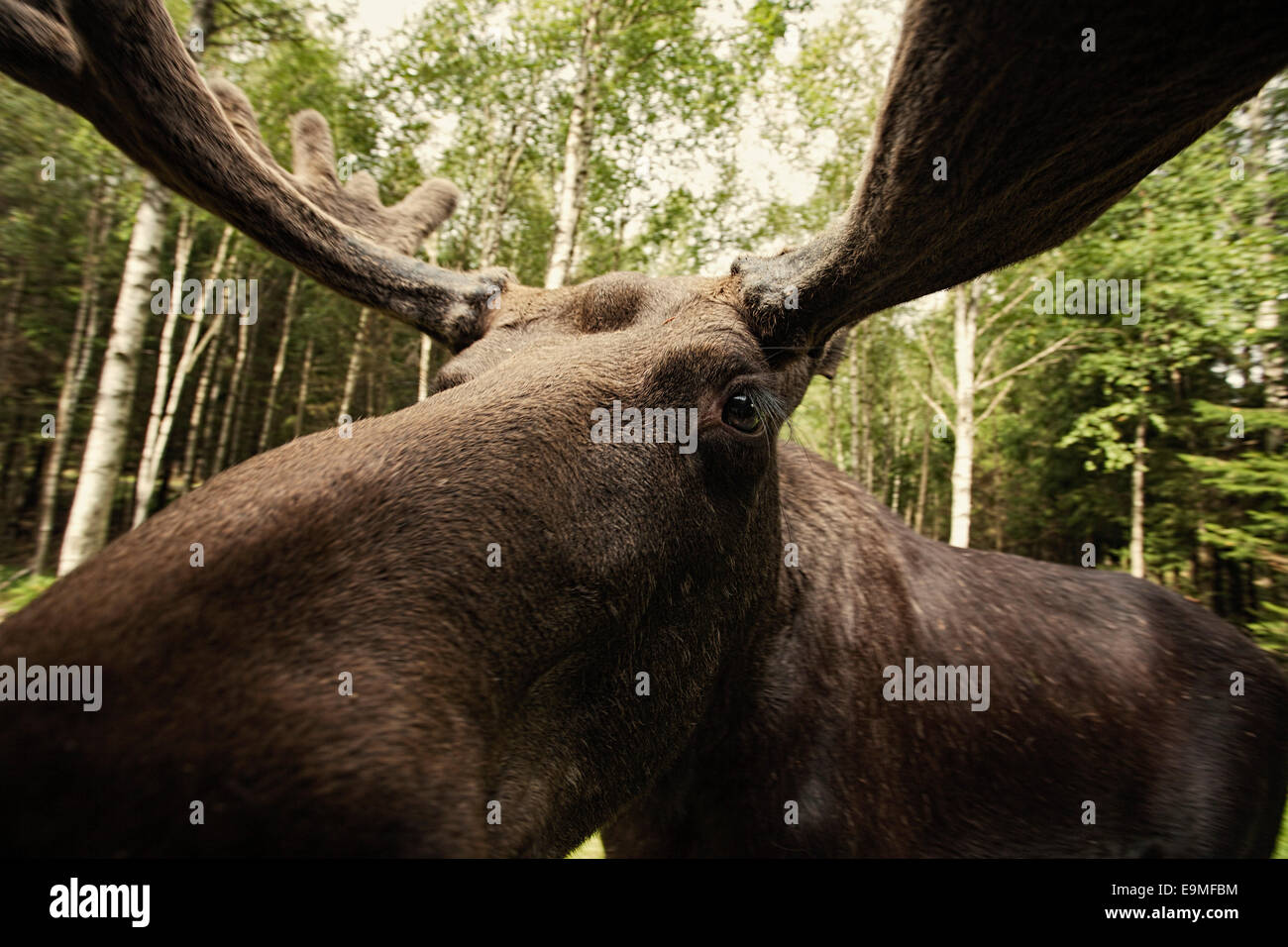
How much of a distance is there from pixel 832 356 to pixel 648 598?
5.40ft

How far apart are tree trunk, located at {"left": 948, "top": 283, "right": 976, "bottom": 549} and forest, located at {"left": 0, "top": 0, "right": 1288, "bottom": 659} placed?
0.23 ft

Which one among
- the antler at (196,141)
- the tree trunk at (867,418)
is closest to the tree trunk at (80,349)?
the antler at (196,141)

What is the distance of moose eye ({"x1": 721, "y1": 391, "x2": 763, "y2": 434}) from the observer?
2.08 meters

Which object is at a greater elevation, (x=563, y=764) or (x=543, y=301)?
(x=543, y=301)

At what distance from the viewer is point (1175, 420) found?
14062mm

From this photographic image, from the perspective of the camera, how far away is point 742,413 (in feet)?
6.86

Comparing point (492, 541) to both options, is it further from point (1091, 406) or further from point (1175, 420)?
point (1091, 406)

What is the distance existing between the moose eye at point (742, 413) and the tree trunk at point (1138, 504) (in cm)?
1508

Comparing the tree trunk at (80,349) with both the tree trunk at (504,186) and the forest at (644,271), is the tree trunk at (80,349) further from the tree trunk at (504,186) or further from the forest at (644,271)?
the tree trunk at (504,186)

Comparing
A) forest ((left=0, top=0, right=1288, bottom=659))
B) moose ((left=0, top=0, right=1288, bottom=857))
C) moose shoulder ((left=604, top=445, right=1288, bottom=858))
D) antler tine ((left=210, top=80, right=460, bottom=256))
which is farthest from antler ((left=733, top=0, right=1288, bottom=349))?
forest ((left=0, top=0, right=1288, bottom=659))

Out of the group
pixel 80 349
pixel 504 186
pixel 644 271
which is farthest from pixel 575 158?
pixel 80 349
